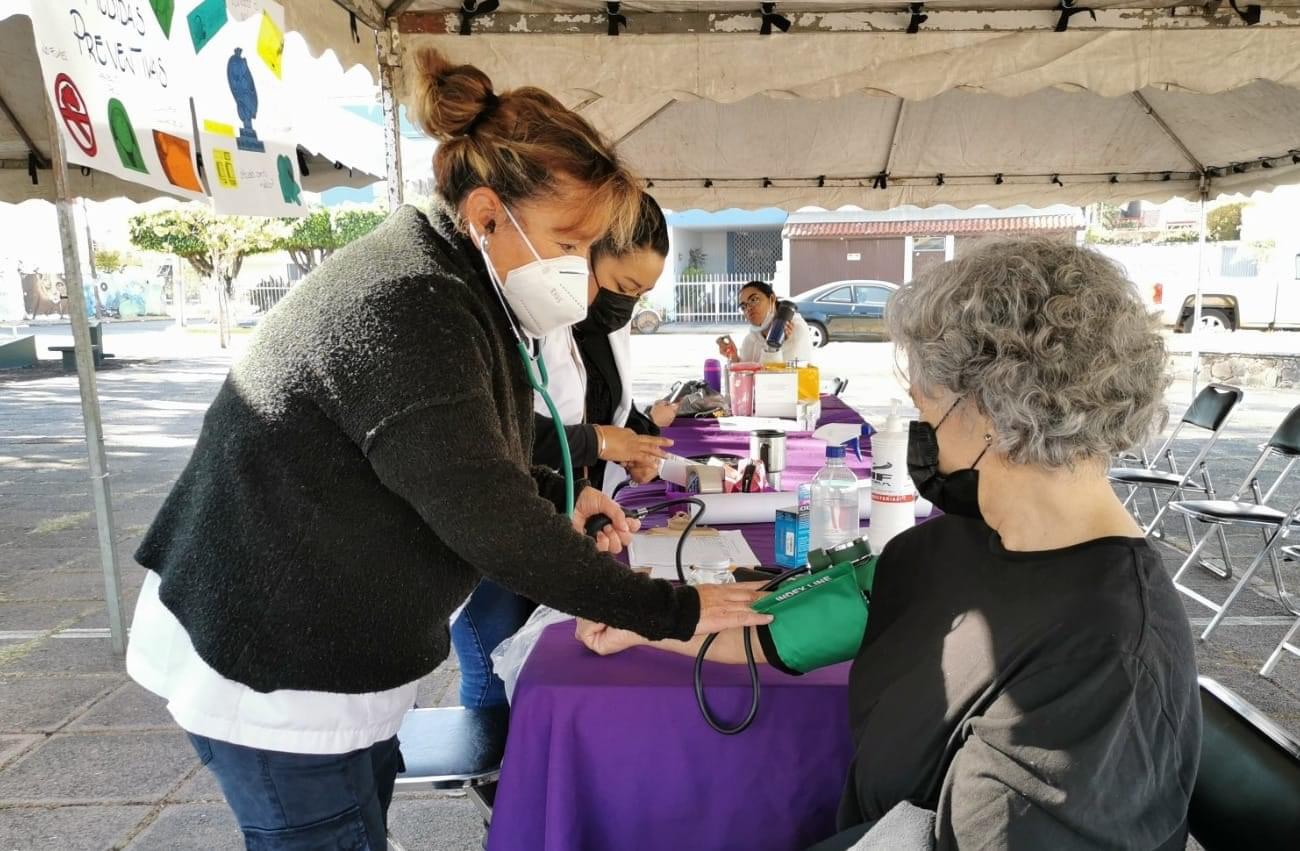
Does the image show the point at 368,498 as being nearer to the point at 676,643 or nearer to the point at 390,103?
the point at 676,643

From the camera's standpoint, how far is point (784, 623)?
1.24 m

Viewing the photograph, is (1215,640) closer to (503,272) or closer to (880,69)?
(880,69)

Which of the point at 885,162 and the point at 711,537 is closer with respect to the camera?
the point at 711,537

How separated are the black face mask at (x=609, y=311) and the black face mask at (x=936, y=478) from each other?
4.49ft

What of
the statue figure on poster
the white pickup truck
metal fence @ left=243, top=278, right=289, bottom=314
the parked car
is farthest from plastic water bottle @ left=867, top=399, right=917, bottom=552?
metal fence @ left=243, top=278, right=289, bottom=314

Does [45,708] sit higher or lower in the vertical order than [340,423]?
lower

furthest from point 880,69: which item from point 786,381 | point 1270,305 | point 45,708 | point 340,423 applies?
point 1270,305

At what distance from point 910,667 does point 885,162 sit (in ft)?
18.0

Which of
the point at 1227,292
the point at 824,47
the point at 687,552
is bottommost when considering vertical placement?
the point at 687,552

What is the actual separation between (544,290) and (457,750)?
96 cm

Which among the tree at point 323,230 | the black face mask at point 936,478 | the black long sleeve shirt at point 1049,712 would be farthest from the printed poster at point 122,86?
the tree at point 323,230

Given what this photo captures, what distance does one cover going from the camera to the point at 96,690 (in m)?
3.00

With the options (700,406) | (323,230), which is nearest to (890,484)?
(700,406)

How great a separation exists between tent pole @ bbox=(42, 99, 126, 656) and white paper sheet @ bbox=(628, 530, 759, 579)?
2197mm
